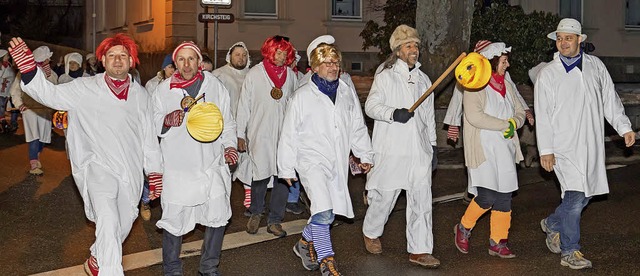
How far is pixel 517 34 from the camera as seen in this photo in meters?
19.5

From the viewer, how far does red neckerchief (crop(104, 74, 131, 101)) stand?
7076 mm

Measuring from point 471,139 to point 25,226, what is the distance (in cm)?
456

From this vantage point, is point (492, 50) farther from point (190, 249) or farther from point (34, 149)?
point (34, 149)

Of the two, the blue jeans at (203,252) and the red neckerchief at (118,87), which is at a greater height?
the red neckerchief at (118,87)

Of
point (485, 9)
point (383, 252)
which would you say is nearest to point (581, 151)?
point (383, 252)

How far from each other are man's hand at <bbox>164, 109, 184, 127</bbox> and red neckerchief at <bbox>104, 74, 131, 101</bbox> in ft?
1.16

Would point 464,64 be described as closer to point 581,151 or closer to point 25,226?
point 581,151

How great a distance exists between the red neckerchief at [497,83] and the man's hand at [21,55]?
389 cm

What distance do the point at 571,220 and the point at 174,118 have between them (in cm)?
329

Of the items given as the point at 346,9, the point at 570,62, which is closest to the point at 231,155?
the point at 570,62

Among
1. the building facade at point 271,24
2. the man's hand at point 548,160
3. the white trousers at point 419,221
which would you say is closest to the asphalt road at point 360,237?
the white trousers at point 419,221

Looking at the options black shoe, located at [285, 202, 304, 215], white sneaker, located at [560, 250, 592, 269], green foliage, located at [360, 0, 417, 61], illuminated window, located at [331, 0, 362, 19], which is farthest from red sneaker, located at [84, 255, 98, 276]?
illuminated window, located at [331, 0, 362, 19]

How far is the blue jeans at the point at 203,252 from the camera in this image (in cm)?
751

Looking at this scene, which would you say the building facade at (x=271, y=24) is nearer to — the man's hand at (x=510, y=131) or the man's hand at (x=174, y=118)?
the man's hand at (x=510, y=131)
